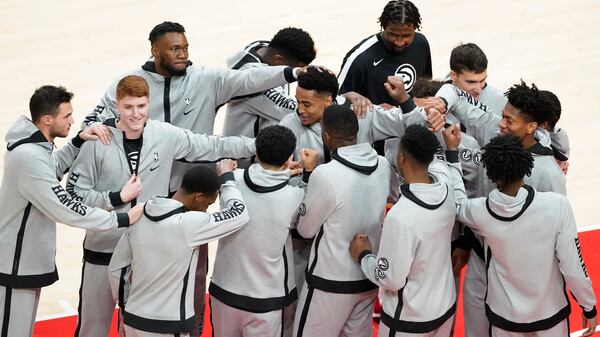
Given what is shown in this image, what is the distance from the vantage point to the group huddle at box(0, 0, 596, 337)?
18.2ft

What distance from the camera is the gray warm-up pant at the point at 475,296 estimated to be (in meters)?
6.08

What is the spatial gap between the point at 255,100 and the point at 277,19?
682 cm

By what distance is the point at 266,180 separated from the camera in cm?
575

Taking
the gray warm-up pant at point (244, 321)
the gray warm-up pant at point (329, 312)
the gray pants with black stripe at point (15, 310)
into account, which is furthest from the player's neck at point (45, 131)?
the gray warm-up pant at point (329, 312)

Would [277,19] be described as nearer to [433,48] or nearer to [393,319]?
[433,48]

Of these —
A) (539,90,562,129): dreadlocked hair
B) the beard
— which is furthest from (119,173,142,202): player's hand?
(539,90,562,129): dreadlocked hair

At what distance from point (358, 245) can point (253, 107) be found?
1570mm

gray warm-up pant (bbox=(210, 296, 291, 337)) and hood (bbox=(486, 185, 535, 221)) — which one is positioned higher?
hood (bbox=(486, 185, 535, 221))

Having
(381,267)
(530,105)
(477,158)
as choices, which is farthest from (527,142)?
(381,267)

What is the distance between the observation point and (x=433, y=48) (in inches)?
493

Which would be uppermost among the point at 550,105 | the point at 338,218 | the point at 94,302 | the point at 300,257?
the point at 550,105

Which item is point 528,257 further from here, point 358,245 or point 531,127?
point 358,245

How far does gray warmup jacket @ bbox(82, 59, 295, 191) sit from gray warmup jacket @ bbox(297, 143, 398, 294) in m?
1.05

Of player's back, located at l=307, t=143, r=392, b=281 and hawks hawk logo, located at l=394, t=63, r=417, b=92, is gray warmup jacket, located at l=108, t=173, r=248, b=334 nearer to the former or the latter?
player's back, located at l=307, t=143, r=392, b=281
